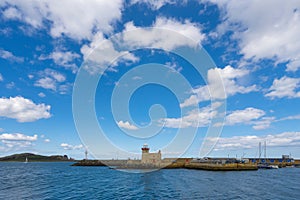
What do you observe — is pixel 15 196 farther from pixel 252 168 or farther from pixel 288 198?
pixel 252 168

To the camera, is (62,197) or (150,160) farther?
(150,160)

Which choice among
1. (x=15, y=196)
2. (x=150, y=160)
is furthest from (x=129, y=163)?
(x=15, y=196)

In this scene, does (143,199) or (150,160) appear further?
(150,160)

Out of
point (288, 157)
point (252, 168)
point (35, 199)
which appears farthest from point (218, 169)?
point (288, 157)

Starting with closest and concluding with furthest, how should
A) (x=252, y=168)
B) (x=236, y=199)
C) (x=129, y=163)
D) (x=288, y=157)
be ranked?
(x=236, y=199) < (x=252, y=168) < (x=129, y=163) < (x=288, y=157)

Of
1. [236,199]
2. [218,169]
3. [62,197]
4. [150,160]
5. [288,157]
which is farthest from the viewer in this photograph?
[288,157]

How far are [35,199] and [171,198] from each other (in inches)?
824

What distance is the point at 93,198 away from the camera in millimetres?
36125

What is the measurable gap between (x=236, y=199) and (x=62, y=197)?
27.2 m

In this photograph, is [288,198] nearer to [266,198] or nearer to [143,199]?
[266,198]

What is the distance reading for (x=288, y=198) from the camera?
119 ft

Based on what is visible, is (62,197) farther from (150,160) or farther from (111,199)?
(150,160)

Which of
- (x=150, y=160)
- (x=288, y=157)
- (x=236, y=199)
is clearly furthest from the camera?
(x=288, y=157)

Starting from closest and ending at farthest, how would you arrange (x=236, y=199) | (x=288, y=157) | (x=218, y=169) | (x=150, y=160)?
(x=236, y=199), (x=218, y=169), (x=150, y=160), (x=288, y=157)
